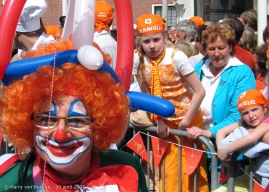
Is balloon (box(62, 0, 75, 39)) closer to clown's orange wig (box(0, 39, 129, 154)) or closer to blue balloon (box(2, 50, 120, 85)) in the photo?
clown's orange wig (box(0, 39, 129, 154))

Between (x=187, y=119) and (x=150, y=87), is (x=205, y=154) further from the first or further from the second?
(x=150, y=87)

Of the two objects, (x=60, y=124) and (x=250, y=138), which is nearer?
(x=60, y=124)

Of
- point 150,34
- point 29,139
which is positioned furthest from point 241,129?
point 29,139

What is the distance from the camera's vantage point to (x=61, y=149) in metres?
2.00

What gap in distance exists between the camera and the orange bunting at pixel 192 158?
11.4ft

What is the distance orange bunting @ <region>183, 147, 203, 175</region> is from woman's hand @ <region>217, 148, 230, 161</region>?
31 cm

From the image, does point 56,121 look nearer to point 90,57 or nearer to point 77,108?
point 77,108

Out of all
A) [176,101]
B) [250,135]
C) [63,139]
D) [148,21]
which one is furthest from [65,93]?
[148,21]

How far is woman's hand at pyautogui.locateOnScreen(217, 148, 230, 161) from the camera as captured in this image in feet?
10.3

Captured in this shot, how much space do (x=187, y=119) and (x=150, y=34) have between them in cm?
76

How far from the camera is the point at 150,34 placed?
378 centimetres

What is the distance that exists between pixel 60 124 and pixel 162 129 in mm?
1790

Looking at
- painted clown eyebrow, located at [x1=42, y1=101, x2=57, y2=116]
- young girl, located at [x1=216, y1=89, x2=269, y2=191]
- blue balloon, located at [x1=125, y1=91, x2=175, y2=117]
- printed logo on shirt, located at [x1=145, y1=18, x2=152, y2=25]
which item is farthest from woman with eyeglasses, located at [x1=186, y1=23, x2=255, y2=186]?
painted clown eyebrow, located at [x1=42, y1=101, x2=57, y2=116]

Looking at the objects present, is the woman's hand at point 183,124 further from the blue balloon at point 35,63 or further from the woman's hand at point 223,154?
the blue balloon at point 35,63
